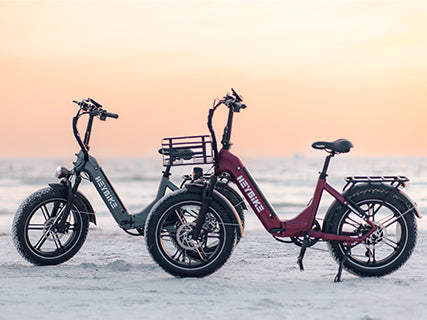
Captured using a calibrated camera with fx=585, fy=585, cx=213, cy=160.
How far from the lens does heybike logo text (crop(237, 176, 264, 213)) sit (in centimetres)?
468

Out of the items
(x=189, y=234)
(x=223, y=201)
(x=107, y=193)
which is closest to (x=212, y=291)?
(x=189, y=234)

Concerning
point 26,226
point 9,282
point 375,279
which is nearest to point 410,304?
point 375,279

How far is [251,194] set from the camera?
4688mm

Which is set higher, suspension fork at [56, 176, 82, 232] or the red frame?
the red frame

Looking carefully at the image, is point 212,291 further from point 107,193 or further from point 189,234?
point 107,193

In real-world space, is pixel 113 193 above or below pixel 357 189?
below

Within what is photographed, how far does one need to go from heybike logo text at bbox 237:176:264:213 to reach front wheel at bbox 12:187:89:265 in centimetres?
159

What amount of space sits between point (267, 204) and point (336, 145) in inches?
28.3

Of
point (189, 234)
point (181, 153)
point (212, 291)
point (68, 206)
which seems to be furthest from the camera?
point (68, 206)

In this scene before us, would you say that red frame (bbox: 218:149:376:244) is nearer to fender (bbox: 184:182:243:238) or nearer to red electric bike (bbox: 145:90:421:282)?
red electric bike (bbox: 145:90:421:282)

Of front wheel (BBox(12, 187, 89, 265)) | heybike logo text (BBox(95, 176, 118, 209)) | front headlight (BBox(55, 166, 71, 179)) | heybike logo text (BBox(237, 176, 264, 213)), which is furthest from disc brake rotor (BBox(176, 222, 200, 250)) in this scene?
front headlight (BBox(55, 166, 71, 179))

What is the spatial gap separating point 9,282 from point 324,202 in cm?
1151

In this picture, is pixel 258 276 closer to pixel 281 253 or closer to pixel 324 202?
pixel 281 253

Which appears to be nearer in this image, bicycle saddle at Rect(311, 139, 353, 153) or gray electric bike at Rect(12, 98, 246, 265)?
bicycle saddle at Rect(311, 139, 353, 153)
